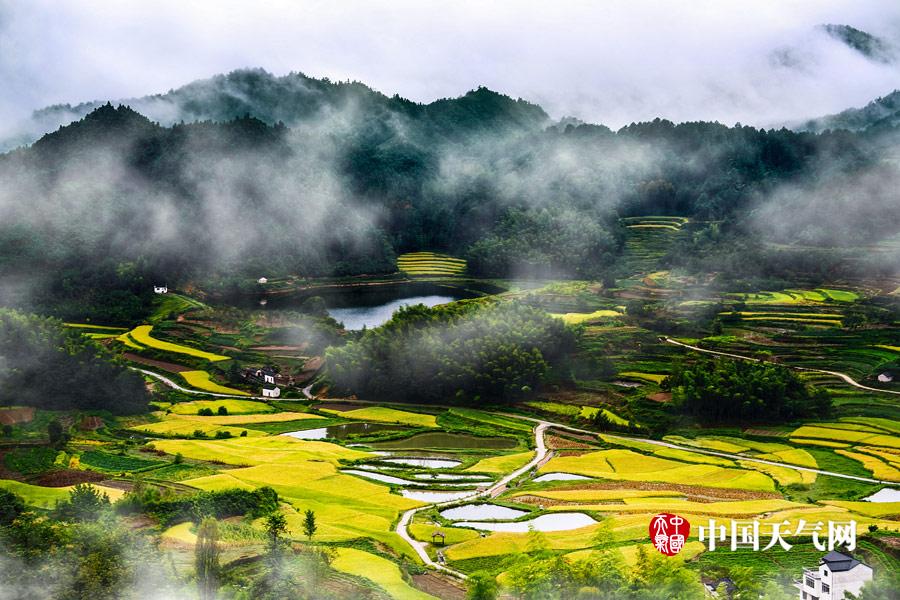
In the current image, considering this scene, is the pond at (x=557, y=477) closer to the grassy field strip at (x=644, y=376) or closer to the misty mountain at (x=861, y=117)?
the grassy field strip at (x=644, y=376)

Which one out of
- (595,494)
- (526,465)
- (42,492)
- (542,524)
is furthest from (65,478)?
(595,494)

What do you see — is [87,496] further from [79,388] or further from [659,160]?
[659,160]

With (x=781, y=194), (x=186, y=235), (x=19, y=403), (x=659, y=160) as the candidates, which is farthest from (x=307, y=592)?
(x=659, y=160)

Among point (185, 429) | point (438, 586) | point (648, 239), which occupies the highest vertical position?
point (648, 239)

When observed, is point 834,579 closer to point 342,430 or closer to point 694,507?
point 694,507

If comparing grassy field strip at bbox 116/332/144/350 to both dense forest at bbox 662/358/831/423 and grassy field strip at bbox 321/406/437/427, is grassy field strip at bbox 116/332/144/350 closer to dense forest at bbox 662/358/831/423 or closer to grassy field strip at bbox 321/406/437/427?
A: grassy field strip at bbox 321/406/437/427
